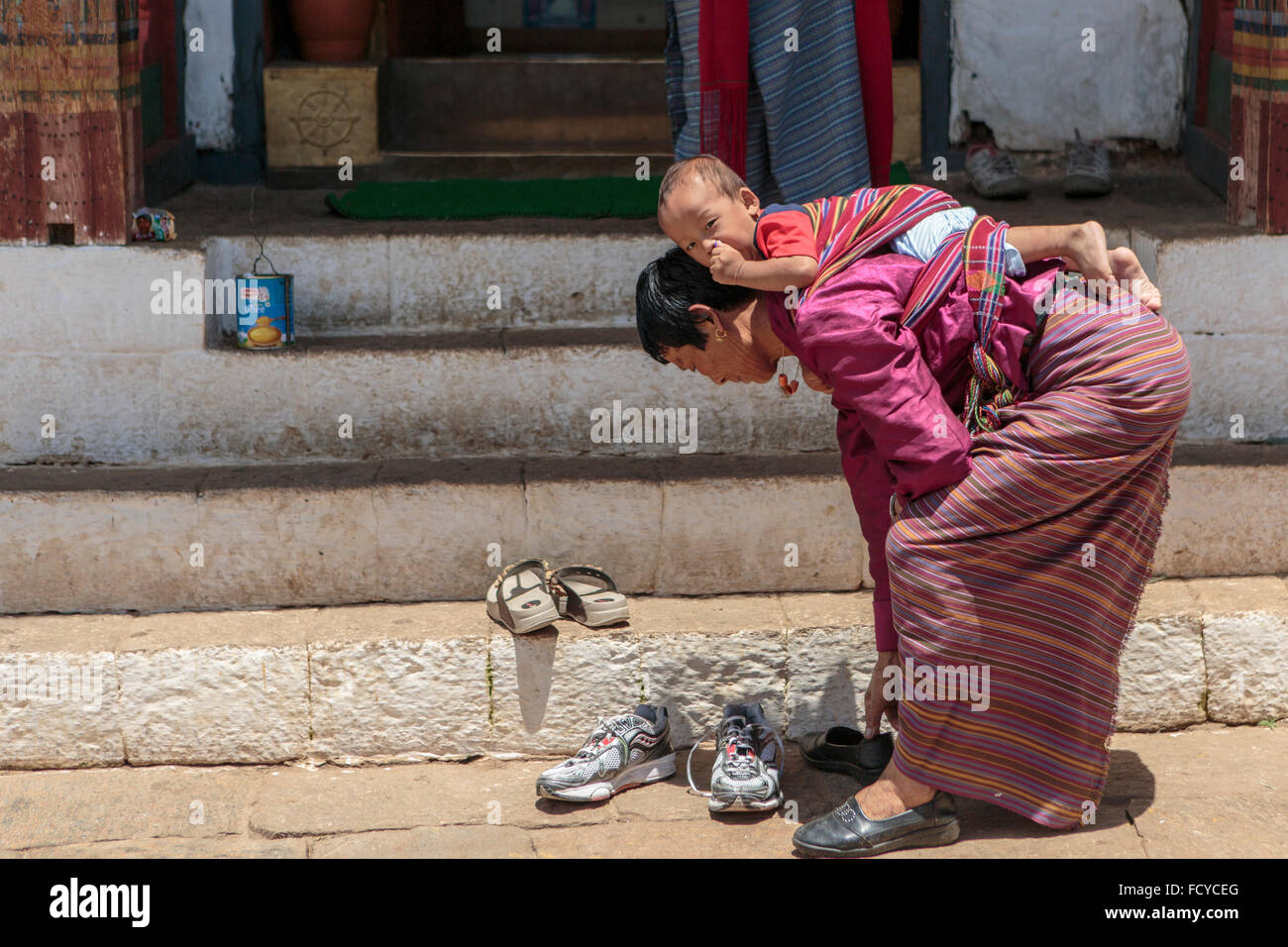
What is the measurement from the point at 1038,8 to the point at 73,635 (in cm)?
468

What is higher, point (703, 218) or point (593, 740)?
point (703, 218)

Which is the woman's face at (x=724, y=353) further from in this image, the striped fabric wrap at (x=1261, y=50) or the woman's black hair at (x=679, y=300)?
the striped fabric wrap at (x=1261, y=50)

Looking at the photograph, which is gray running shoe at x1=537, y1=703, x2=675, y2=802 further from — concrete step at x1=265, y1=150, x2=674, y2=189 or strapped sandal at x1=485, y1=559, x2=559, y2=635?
concrete step at x1=265, y1=150, x2=674, y2=189

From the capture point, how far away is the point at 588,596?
405 cm

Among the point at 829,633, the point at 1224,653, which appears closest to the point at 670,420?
the point at 829,633

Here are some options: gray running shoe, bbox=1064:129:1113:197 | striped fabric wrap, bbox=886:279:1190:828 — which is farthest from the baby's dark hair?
gray running shoe, bbox=1064:129:1113:197

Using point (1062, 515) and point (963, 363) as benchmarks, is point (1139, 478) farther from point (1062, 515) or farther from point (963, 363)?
point (963, 363)

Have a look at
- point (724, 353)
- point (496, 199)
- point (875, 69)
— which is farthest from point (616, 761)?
point (496, 199)

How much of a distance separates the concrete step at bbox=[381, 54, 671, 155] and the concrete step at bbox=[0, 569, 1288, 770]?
12.5 feet

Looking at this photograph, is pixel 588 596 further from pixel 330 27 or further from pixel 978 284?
pixel 330 27

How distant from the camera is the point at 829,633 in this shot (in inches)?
159

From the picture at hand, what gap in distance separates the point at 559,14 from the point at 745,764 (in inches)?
245

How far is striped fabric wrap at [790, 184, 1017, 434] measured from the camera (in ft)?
10.4

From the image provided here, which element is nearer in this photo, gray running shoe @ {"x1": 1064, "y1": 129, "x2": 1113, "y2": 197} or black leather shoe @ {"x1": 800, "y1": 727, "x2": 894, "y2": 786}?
black leather shoe @ {"x1": 800, "y1": 727, "x2": 894, "y2": 786}
